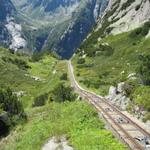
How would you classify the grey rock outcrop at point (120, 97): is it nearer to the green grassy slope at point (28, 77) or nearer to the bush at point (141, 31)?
the green grassy slope at point (28, 77)

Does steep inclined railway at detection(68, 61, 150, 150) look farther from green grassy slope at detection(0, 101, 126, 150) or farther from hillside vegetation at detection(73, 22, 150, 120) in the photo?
hillside vegetation at detection(73, 22, 150, 120)

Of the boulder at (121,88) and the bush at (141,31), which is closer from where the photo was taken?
the boulder at (121,88)

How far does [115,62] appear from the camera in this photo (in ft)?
424

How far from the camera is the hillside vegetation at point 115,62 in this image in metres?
94.6

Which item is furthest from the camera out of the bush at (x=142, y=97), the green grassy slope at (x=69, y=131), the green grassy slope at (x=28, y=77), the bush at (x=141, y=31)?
the bush at (x=141, y=31)

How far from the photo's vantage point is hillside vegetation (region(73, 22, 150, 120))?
310ft

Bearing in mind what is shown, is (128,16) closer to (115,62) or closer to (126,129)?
(115,62)

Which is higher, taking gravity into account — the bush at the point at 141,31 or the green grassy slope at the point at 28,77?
the bush at the point at 141,31

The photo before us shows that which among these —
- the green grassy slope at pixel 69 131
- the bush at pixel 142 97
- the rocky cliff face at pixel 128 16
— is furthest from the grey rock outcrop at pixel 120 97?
the rocky cliff face at pixel 128 16

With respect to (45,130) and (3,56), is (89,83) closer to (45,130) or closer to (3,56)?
(45,130)

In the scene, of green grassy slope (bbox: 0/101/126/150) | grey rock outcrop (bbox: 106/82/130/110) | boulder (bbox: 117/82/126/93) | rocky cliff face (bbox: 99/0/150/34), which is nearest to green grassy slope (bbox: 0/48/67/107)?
rocky cliff face (bbox: 99/0/150/34)

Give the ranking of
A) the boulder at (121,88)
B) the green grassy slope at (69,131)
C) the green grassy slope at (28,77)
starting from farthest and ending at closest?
the green grassy slope at (28,77), the boulder at (121,88), the green grassy slope at (69,131)

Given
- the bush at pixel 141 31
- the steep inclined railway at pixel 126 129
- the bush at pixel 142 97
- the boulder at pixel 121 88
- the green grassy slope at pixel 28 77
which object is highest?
the bush at pixel 141 31

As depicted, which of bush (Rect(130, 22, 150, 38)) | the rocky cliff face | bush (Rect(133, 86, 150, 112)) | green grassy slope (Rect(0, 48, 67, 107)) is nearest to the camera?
bush (Rect(133, 86, 150, 112))
